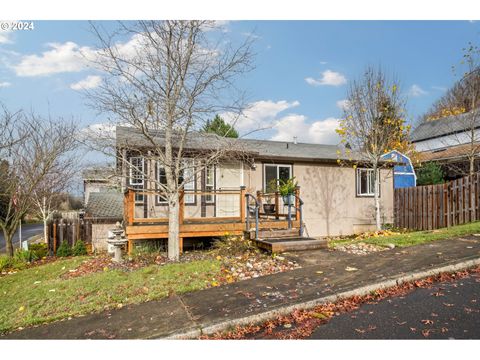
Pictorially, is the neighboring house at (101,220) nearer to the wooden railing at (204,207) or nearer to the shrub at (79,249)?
the shrub at (79,249)

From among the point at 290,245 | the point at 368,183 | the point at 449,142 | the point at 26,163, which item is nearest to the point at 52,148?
the point at 26,163

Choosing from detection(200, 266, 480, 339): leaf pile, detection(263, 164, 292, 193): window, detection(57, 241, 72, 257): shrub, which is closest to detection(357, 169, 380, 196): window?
detection(263, 164, 292, 193): window

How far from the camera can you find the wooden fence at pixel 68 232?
39.2ft

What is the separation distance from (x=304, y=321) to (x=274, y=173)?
909 cm

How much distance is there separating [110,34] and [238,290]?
6.26 m

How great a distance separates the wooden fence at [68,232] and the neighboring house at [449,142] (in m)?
19.4

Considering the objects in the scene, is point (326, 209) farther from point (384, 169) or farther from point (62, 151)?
point (62, 151)

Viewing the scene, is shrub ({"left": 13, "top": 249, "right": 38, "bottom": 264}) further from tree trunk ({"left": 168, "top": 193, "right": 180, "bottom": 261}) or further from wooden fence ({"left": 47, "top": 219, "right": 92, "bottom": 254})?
tree trunk ({"left": 168, "top": 193, "right": 180, "bottom": 261})

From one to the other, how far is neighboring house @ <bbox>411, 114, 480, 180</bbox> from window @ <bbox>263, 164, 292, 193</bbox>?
36.2ft

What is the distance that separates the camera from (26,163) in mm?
11375

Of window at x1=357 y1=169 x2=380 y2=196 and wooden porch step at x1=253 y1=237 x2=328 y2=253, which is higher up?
window at x1=357 y1=169 x2=380 y2=196

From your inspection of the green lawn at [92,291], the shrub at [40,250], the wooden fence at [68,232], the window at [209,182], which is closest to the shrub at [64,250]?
the wooden fence at [68,232]

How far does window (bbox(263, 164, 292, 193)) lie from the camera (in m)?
12.3

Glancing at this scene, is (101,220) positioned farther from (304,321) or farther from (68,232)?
(304,321)
